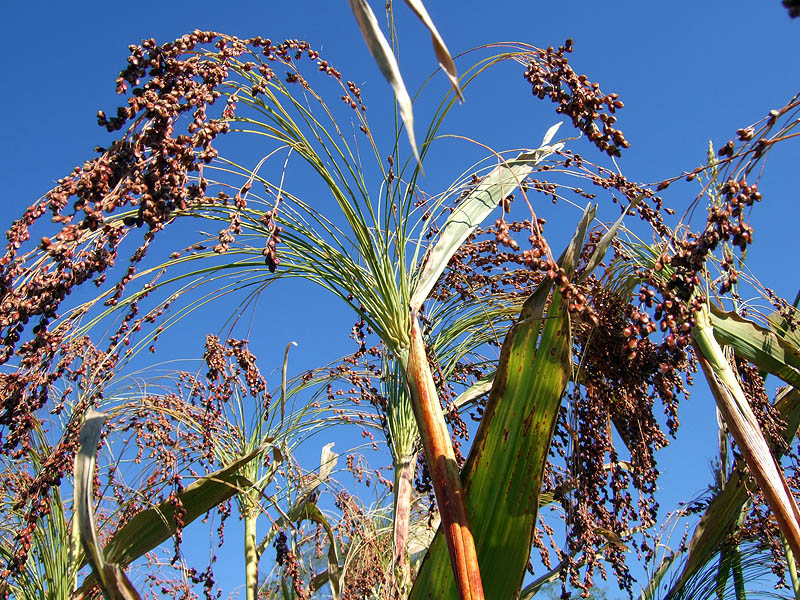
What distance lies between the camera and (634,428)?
10.1 ft

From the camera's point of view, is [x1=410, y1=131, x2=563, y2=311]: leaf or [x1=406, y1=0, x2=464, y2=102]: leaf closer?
[x1=406, y1=0, x2=464, y2=102]: leaf

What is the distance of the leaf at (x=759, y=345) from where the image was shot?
3.54 meters

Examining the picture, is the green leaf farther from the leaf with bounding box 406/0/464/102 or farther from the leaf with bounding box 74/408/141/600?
the leaf with bounding box 406/0/464/102

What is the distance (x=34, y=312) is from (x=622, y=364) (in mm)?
2226

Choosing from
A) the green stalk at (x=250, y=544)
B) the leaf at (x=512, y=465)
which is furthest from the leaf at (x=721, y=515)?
the green stalk at (x=250, y=544)

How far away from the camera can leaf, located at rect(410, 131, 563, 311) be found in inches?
101

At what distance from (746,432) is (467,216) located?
1556 mm

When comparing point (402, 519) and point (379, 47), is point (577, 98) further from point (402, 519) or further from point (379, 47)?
point (402, 519)

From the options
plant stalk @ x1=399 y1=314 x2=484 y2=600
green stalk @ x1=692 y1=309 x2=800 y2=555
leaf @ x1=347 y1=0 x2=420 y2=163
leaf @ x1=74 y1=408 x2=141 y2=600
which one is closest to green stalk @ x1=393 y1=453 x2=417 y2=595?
green stalk @ x1=692 y1=309 x2=800 y2=555

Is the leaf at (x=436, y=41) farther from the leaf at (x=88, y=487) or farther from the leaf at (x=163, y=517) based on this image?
the leaf at (x=163, y=517)

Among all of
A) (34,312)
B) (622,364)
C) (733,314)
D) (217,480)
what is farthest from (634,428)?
(34,312)

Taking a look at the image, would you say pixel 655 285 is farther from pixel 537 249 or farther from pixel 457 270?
pixel 457 270

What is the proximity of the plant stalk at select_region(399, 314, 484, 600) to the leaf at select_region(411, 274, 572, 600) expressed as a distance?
8 centimetres

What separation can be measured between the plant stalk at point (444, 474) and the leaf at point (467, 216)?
25 cm
